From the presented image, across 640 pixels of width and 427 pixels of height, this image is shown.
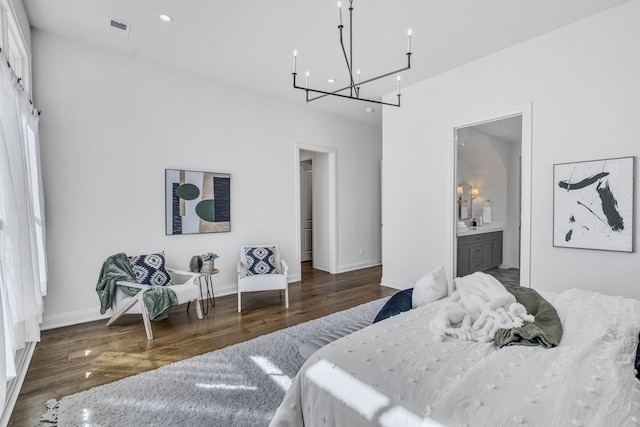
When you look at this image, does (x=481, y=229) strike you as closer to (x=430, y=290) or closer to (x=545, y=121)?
(x=545, y=121)

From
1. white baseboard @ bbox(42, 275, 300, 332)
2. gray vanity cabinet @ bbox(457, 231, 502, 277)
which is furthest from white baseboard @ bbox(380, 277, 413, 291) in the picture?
white baseboard @ bbox(42, 275, 300, 332)

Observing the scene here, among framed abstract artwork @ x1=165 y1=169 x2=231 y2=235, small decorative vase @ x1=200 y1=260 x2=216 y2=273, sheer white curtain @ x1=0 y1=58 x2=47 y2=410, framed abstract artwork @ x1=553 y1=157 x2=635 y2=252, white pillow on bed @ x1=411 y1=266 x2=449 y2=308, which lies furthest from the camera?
framed abstract artwork @ x1=165 y1=169 x2=231 y2=235

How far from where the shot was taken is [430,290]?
6.70ft

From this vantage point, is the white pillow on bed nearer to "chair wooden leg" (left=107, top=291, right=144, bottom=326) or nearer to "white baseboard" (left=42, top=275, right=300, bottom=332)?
"chair wooden leg" (left=107, top=291, right=144, bottom=326)

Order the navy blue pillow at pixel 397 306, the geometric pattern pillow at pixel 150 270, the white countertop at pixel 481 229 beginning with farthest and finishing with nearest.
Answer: the white countertop at pixel 481 229
the geometric pattern pillow at pixel 150 270
the navy blue pillow at pixel 397 306

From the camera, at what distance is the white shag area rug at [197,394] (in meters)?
1.84

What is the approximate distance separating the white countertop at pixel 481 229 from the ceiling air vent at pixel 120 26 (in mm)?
4766

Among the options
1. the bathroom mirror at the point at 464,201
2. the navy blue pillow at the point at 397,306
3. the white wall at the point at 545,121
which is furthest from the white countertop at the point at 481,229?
the navy blue pillow at the point at 397,306

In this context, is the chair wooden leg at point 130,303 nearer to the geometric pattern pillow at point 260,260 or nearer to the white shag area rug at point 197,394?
the white shag area rug at point 197,394

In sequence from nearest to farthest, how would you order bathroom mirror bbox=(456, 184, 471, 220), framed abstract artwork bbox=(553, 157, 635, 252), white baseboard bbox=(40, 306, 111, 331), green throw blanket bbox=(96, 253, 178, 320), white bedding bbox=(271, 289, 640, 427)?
white bedding bbox=(271, 289, 640, 427) → framed abstract artwork bbox=(553, 157, 635, 252) → green throw blanket bbox=(96, 253, 178, 320) → white baseboard bbox=(40, 306, 111, 331) → bathroom mirror bbox=(456, 184, 471, 220)

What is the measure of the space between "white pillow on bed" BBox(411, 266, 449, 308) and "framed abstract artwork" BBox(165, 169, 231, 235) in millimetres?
3071

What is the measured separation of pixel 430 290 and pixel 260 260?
105 inches

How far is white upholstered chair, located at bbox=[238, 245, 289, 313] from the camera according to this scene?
152 inches

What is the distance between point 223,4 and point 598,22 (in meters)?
3.39
